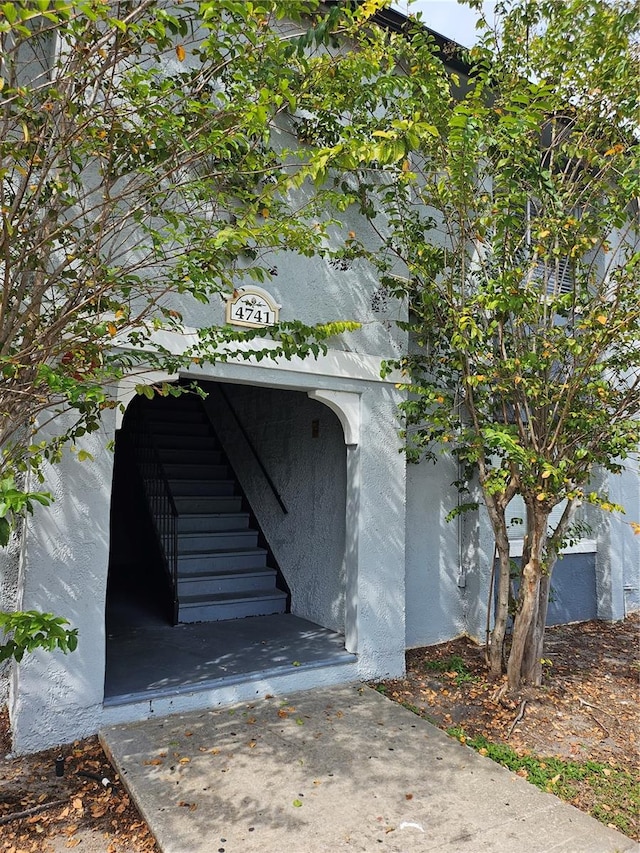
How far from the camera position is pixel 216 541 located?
21.0 ft

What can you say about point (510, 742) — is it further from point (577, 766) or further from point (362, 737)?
point (362, 737)

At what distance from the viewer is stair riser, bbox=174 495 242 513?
6.78 metres

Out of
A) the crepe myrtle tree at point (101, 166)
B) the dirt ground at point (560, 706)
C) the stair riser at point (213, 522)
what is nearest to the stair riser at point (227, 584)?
the stair riser at point (213, 522)

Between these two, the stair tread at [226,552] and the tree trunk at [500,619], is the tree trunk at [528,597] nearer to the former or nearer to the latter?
the tree trunk at [500,619]

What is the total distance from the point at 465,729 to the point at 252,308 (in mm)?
3341

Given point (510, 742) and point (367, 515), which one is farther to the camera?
point (367, 515)

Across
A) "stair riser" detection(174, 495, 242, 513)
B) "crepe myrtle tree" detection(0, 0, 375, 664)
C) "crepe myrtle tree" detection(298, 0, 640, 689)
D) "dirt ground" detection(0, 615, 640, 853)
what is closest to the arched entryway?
"stair riser" detection(174, 495, 242, 513)

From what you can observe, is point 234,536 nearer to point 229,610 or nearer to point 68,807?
point 229,610

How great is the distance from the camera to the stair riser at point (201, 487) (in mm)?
6992

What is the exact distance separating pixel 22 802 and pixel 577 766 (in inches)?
124

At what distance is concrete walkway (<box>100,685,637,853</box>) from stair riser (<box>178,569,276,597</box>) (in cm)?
192

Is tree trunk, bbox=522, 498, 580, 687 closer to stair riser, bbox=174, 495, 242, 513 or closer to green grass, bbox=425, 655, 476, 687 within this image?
green grass, bbox=425, 655, 476, 687

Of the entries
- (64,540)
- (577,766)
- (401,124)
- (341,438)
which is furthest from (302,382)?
(577,766)

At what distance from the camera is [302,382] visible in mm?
4582
